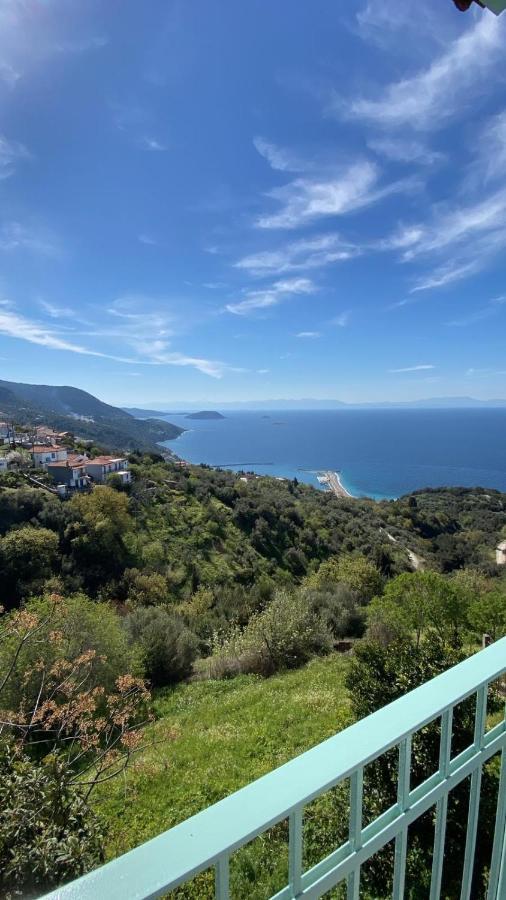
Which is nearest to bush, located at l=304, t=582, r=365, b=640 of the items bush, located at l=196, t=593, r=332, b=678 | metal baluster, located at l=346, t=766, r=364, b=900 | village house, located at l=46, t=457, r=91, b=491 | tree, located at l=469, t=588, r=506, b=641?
bush, located at l=196, t=593, r=332, b=678

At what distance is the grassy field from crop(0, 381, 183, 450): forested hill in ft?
301

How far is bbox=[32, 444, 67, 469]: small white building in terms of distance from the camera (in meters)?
40.3

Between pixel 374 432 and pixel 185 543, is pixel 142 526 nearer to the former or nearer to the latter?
pixel 185 543

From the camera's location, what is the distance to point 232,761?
6.54 metres

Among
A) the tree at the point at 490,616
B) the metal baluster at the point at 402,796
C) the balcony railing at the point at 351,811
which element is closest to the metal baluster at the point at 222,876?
the balcony railing at the point at 351,811

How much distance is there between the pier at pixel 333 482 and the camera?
79.7 m

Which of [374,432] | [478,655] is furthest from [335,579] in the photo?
[374,432]

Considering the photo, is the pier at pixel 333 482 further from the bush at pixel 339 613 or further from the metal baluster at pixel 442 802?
the metal baluster at pixel 442 802

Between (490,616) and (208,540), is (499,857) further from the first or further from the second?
(208,540)

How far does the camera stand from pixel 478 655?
1.26 meters

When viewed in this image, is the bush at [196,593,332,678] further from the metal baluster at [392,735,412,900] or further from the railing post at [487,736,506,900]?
the metal baluster at [392,735,412,900]

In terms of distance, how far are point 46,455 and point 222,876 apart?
44.2m

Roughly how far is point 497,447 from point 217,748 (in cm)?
14556

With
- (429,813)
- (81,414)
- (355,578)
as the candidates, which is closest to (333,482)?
(355,578)
